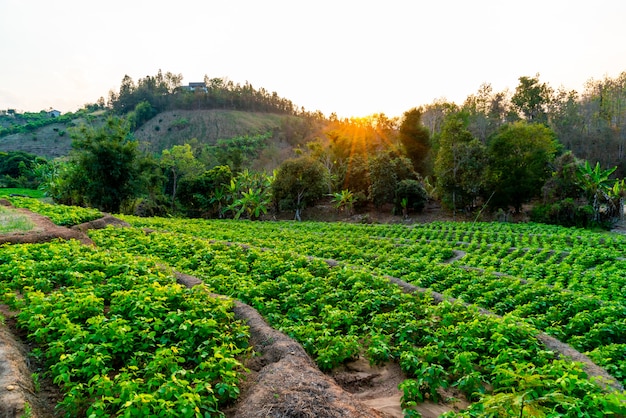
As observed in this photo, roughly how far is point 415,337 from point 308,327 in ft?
6.92

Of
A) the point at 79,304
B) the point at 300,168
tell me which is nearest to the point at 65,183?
the point at 300,168

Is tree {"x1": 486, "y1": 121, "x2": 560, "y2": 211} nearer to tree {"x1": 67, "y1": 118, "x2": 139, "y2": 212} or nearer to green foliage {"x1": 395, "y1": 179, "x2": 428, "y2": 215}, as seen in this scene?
green foliage {"x1": 395, "y1": 179, "x2": 428, "y2": 215}

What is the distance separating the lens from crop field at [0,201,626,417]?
5059 millimetres

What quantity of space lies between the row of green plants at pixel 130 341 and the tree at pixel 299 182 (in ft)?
97.6

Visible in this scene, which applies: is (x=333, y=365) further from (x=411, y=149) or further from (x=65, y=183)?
(x=411, y=149)

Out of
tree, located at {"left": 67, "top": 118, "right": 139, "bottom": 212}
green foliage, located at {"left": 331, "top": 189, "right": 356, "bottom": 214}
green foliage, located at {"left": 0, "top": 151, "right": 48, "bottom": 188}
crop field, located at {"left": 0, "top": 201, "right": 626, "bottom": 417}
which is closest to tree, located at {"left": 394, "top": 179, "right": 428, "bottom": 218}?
green foliage, located at {"left": 331, "top": 189, "right": 356, "bottom": 214}

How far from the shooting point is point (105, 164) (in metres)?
33.2

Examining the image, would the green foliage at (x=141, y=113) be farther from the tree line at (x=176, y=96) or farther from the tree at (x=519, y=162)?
the tree at (x=519, y=162)

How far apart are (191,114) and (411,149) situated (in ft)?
219

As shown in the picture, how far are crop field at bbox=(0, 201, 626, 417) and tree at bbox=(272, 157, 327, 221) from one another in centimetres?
2582

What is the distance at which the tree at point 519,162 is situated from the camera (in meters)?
31.5

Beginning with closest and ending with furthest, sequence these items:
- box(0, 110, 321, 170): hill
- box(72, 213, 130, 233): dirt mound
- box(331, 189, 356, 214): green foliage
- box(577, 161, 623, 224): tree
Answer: box(72, 213, 130, 233): dirt mound, box(577, 161, 623, 224): tree, box(331, 189, 356, 214): green foliage, box(0, 110, 321, 170): hill

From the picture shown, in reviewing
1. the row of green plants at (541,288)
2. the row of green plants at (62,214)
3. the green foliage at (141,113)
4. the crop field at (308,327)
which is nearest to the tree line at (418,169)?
the row of green plants at (62,214)

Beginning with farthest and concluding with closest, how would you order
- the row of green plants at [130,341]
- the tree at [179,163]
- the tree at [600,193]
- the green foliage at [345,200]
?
the tree at [179,163], the green foliage at [345,200], the tree at [600,193], the row of green plants at [130,341]
